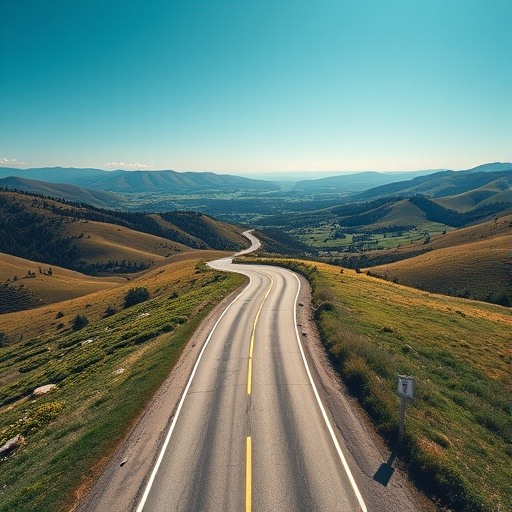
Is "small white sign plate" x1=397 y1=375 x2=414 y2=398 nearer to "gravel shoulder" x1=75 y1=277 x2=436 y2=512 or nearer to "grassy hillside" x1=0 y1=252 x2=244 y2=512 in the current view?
"gravel shoulder" x1=75 y1=277 x2=436 y2=512

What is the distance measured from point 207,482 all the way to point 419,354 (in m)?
21.0

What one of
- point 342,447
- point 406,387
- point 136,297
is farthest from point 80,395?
point 136,297

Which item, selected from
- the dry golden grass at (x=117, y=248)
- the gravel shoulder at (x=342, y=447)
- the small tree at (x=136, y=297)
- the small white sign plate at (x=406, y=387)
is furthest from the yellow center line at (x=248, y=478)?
the dry golden grass at (x=117, y=248)

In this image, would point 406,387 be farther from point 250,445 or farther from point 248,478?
point 248,478

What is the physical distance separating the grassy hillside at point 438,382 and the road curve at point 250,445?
321 cm

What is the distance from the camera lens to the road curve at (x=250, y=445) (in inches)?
456

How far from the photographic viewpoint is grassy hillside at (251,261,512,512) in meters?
12.6

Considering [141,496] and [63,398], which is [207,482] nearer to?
[141,496]

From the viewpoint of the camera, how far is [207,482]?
12328 mm

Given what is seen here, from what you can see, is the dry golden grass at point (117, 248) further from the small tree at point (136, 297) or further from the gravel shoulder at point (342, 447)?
the gravel shoulder at point (342, 447)

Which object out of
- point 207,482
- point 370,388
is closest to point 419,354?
point 370,388

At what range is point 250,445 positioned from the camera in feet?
47.2

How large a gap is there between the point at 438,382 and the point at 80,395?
25.1 m

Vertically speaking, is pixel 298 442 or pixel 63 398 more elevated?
pixel 298 442
